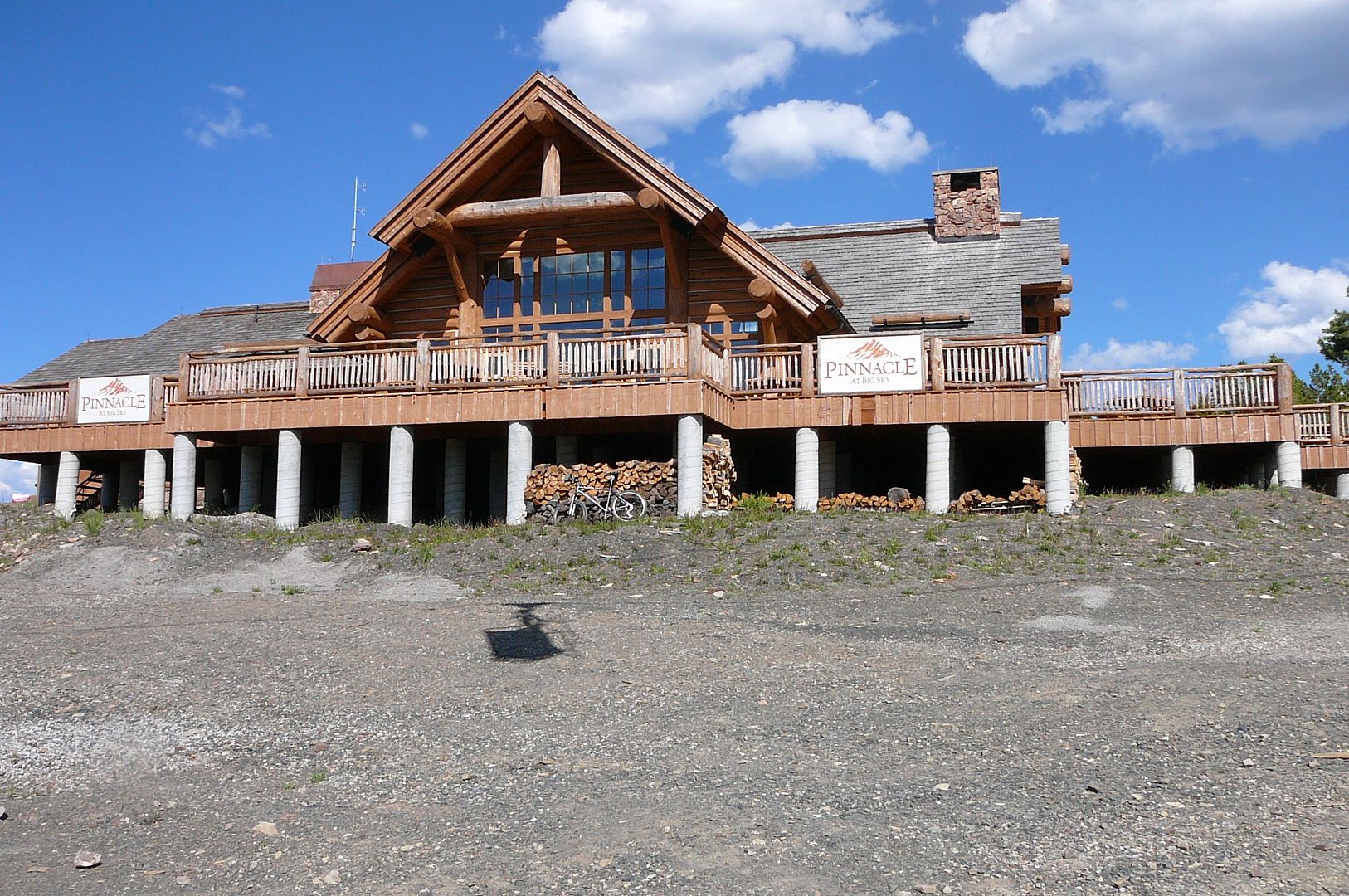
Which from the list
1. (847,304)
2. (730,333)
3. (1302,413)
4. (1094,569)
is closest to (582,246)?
(730,333)

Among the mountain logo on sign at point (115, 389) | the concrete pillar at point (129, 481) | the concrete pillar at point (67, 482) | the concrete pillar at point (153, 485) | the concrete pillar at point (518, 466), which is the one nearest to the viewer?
the concrete pillar at point (518, 466)

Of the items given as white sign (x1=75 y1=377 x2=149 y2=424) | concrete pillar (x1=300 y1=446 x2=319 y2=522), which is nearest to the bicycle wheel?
concrete pillar (x1=300 y1=446 x2=319 y2=522)

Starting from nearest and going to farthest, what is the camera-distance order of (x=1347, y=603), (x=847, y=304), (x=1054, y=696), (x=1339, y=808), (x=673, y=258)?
(x=1339, y=808)
(x=1054, y=696)
(x=1347, y=603)
(x=673, y=258)
(x=847, y=304)

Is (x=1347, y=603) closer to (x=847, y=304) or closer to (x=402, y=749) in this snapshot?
(x=402, y=749)

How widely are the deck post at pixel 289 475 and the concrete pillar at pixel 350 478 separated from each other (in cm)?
116

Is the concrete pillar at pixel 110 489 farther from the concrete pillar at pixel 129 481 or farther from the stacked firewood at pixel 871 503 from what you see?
the stacked firewood at pixel 871 503

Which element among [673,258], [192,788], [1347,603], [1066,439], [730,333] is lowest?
[192,788]

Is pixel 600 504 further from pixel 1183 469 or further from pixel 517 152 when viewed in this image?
pixel 1183 469

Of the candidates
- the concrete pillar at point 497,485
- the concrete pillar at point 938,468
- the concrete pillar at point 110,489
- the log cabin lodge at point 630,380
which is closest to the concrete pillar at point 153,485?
the log cabin lodge at point 630,380

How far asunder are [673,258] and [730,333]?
1.89 meters

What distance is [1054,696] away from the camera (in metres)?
8.38

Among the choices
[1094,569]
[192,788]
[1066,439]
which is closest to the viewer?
[192,788]

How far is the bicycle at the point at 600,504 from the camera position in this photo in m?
18.0

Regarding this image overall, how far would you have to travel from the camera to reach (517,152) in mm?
22688
